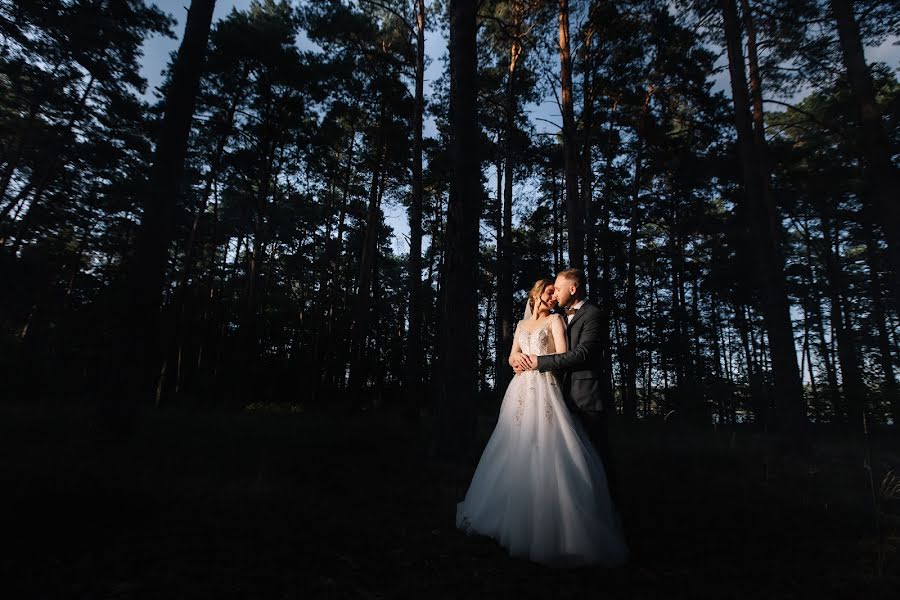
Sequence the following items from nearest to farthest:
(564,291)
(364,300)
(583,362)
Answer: (583,362) < (564,291) < (364,300)

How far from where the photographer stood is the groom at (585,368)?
3318mm

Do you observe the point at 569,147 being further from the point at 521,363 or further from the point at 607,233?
the point at 521,363

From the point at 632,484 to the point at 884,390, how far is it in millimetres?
16231

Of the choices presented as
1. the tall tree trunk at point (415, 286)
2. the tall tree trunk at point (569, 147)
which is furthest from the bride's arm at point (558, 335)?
the tall tree trunk at point (415, 286)

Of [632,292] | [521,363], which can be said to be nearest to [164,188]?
[521,363]

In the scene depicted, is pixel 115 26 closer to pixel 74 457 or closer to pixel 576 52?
pixel 74 457

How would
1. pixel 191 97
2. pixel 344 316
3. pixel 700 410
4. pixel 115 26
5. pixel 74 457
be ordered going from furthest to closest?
pixel 700 410, pixel 344 316, pixel 115 26, pixel 191 97, pixel 74 457

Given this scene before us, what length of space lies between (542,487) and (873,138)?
927cm

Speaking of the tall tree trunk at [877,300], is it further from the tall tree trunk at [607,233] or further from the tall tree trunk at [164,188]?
the tall tree trunk at [164,188]

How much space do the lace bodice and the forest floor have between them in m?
1.52

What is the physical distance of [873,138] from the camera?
7.57 m

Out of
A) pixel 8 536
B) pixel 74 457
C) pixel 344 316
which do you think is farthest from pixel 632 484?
pixel 344 316

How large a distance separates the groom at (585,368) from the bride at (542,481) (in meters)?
0.11

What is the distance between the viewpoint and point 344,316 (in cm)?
1404
